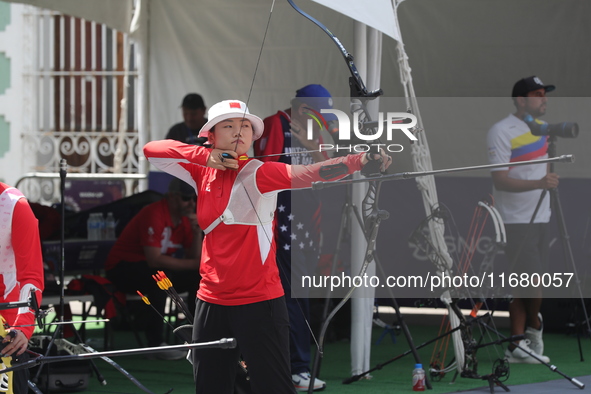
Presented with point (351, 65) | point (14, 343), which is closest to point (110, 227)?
point (351, 65)

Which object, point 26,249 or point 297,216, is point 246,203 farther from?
point 297,216

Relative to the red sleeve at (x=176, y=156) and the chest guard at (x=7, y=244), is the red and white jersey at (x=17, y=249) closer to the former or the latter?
the chest guard at (x=7, y=244)

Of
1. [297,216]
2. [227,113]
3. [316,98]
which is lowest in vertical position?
[297,216]

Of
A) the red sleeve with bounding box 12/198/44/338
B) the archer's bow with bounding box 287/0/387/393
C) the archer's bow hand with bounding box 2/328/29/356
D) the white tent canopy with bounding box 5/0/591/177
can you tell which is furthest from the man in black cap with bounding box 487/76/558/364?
the archer's bow hand with bounding box 2/328/29/356

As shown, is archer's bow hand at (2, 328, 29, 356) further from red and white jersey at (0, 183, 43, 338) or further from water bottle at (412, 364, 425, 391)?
water bottle at (412, 364, 425, 391)

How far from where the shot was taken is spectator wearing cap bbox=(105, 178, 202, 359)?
264 inches

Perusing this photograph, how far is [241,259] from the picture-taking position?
363cm

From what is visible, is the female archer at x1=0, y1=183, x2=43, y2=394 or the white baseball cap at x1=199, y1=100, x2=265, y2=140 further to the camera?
the white baseball cap at x1=199, y1=100, x2=265, y2=140

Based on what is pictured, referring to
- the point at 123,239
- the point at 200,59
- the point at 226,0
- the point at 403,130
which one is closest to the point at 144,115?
the point at 200,59

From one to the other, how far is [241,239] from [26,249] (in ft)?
2.42

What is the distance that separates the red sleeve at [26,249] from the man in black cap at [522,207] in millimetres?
3383

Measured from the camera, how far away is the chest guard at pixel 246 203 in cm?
366

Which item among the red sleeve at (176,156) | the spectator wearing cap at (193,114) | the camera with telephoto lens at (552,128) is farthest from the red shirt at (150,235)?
the red sleeve at (176,156)

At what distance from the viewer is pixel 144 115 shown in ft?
30.1
